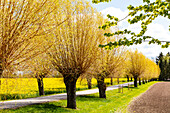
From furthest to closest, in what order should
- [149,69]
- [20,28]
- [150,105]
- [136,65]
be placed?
[149,69]
[136,65]
[150,105]
[20,28]

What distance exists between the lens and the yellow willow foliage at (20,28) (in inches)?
254

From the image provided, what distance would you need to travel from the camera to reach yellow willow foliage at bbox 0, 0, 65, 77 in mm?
6445

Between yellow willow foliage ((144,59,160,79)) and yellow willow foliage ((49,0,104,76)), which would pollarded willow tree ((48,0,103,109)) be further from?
yellow willow foliage ((144,59,160,79))

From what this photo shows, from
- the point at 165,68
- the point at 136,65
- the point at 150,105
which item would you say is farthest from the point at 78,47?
the point at 165,68

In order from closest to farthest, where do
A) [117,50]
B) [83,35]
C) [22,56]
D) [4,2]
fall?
1. [4,2]
2. [22,56]
3. [83,35]
4. [117,50]

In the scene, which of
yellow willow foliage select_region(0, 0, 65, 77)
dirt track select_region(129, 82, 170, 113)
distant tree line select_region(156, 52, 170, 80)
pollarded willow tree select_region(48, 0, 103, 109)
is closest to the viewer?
yellow willow foliage select_region(0, 0, 65, 77)

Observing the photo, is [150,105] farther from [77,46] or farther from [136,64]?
[136,64]

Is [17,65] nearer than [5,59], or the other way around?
[5,59]

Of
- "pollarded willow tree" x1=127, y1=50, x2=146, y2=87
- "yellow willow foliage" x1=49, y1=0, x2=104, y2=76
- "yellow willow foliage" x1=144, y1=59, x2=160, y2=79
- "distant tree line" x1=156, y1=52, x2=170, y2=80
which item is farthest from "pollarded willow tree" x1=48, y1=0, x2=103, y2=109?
"distant tree line" x1=156, y1=52, x2=170, y2=80

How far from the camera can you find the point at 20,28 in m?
6.65

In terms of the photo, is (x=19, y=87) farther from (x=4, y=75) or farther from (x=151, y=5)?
(x=151, y=5)

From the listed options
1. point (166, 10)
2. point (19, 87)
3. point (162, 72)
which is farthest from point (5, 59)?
point (162, 72)

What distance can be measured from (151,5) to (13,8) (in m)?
4.99

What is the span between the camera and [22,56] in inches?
282
